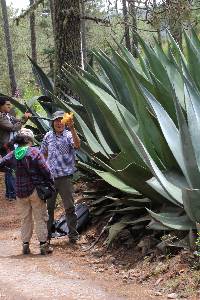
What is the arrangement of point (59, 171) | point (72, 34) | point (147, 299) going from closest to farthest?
1. point (147, 299)
2. point (59, 171)
3. point (72, 34)

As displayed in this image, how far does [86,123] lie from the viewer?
6812 millimetres

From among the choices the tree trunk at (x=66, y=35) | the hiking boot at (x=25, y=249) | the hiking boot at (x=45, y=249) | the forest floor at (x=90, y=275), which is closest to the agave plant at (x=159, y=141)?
the forest floor at (x=90, y=275)

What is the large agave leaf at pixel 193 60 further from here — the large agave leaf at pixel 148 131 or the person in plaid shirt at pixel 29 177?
the person in plaid shirt at pixel 29 177

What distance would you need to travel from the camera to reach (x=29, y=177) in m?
5.61

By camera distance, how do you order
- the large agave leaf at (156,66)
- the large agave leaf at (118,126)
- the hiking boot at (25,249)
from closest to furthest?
1. the large agave leaf at (118,126)
2. the hiking boot at (25,249)
3. the large agave leaf at (156,66)

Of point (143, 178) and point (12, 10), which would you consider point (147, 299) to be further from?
point (12, 10)

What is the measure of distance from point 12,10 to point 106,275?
52526 millimetres

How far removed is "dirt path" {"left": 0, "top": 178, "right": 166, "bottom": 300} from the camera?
164 inches

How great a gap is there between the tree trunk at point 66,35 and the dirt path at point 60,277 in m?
3.33

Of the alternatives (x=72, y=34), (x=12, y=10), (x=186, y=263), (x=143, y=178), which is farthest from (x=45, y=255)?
(x=12, y=10)

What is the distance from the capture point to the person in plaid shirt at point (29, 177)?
5.55 metres

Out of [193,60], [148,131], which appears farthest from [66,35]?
[148,131]

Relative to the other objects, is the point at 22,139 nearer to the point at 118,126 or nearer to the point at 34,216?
the point at 34,216

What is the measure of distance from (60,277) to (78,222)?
1478 mm
